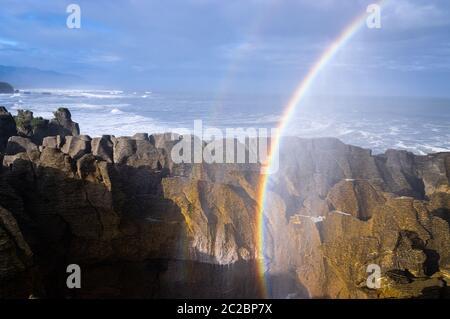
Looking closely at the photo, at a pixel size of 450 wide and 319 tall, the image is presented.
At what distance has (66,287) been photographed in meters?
12.4

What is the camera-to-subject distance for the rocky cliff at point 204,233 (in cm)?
1189

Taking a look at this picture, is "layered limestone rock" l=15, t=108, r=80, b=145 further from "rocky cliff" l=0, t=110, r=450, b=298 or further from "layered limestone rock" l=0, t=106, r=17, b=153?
"rocky cliff" l=0, t=110, r=450, b=298

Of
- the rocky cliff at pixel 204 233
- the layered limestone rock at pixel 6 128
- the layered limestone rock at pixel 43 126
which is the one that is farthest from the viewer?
the layered limestone rock at pixel 43 126

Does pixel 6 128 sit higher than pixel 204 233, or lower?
higher

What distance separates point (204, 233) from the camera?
521 inches

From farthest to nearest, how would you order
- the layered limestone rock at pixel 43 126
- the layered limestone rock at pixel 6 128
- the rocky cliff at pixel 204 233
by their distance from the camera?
the layered limestone rock at pixel 43 126 < the layered limestone rock at pixel 6 128 < the rocky cliff at pixel 204 233

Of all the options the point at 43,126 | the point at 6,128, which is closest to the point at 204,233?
the point at 6,128

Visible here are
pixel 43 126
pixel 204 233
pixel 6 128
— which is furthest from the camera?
pixel 43 126

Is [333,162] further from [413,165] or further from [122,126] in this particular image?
[122,126]

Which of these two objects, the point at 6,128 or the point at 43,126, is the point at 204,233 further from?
the point at 43,126

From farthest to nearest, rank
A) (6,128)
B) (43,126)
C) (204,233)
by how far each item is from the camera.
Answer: (43,126), (6,128), (204,233)

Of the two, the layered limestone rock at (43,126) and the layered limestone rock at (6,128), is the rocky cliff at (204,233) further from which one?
the layered limestone rock at (43,126)

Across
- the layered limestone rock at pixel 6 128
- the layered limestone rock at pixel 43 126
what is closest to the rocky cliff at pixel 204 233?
the layered limestone rock at pixel 6 128
